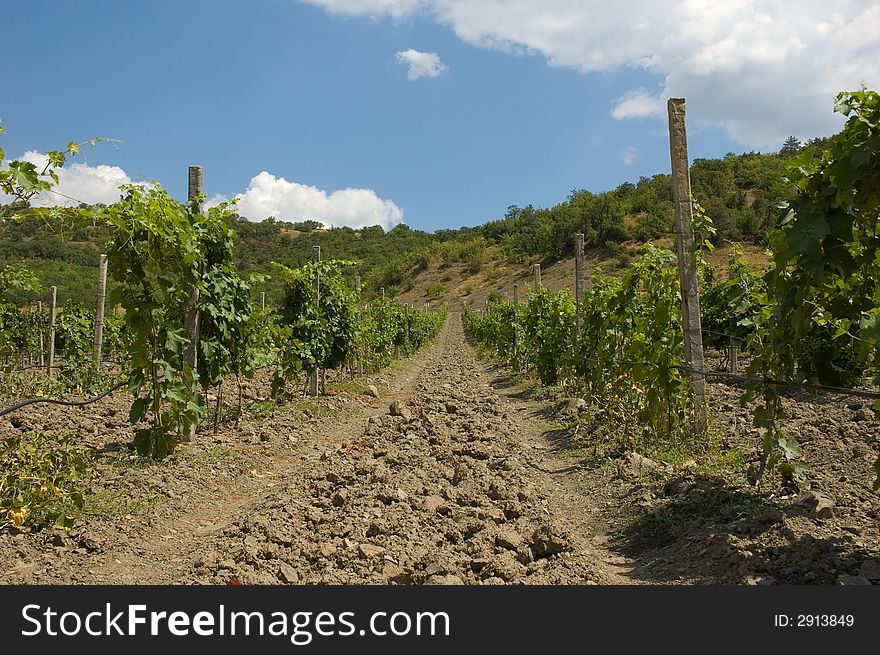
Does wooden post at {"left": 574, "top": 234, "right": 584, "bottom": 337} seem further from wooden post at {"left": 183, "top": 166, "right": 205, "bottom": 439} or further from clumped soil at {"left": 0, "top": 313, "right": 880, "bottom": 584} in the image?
wooden post at {"left": 183, "top": 166, "right": 205, "bottom": 439}

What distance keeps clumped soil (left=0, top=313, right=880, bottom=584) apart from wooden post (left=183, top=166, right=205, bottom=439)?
93cm

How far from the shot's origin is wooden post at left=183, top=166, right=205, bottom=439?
7695 millimetres

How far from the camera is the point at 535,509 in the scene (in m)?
5.18

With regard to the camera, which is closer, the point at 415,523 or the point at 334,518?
the point at 415,523

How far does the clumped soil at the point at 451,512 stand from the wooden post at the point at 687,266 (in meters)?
0.60

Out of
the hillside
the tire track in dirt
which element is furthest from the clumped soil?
the hillside

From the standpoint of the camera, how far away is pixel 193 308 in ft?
25.6

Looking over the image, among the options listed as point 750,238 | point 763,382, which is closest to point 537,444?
point 763,382

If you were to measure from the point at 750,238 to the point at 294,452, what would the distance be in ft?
118

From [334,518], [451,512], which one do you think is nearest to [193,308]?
[334,518]

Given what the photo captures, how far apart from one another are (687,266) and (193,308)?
5.18 metres

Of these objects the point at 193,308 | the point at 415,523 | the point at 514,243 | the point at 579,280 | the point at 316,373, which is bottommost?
the point at 415,523

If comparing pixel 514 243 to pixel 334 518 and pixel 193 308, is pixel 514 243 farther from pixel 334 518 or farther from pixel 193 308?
pixel 334 518

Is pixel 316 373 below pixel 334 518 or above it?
above
